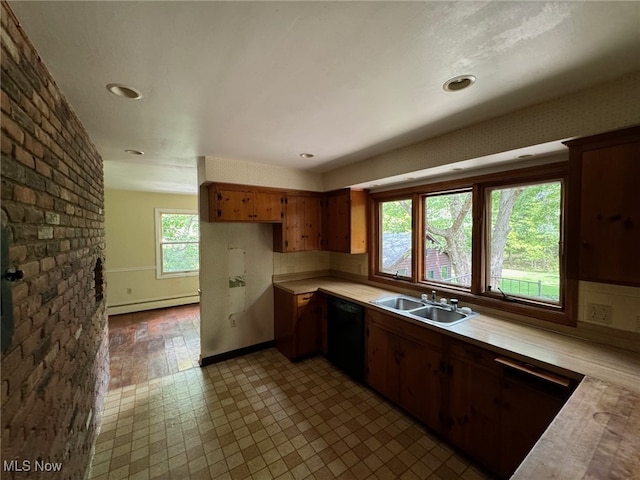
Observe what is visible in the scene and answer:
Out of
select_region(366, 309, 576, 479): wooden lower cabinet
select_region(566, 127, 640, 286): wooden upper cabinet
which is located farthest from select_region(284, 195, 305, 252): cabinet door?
select_region(566, 127, 640, 286): wooden upper cabinet

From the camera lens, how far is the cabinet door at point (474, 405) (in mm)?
1700

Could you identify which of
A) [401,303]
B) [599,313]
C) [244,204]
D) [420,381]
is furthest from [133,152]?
[599,313]

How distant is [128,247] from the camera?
5227 mm

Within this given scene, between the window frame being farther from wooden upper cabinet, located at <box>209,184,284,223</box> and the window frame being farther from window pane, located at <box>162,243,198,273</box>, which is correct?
window pane, located at <box>162,243,198,273</box>

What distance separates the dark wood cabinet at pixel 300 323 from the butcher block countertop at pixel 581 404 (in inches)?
64.3

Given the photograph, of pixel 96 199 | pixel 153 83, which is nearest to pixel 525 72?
pixel 153 83

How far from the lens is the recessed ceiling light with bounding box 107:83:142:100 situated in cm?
147

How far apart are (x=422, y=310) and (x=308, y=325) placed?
1.44m

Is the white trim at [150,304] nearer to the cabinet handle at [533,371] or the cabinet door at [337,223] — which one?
the cabinet door at [337,223]

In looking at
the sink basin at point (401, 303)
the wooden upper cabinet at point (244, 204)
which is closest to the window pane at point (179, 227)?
the wooden upper cabinet at point (244, 204)

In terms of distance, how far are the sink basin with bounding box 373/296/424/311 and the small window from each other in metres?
4.71

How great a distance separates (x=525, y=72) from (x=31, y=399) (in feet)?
8.79

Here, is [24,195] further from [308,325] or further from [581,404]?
[308,325]

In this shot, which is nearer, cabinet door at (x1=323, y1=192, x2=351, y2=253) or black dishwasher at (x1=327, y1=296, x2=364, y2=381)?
black dishwasher at (x1=327, y1=296, x2=364, y2=381)
